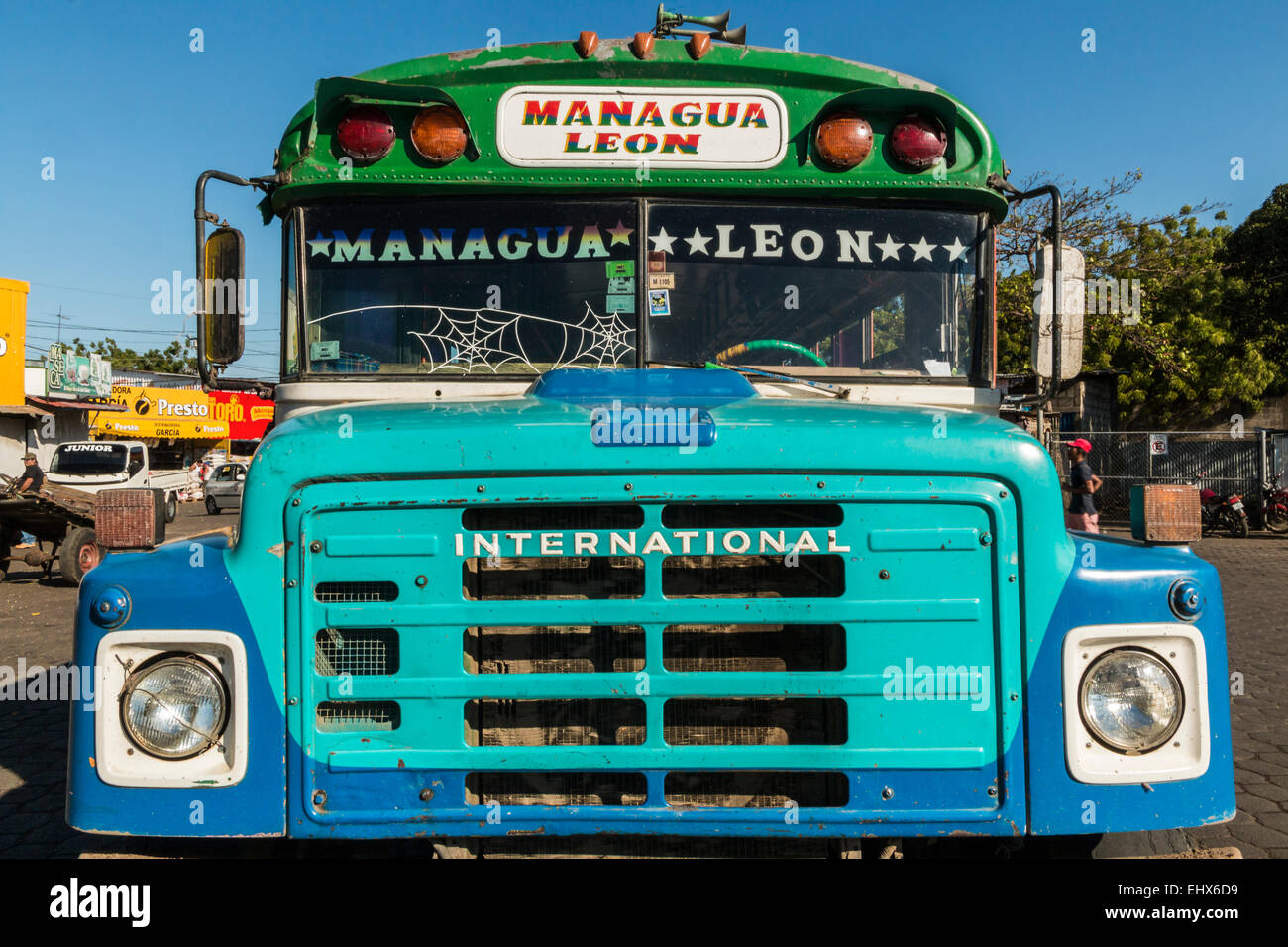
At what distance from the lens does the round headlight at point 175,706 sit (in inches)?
95.0

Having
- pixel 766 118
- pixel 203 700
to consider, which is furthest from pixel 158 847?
Result: pixel 766 118

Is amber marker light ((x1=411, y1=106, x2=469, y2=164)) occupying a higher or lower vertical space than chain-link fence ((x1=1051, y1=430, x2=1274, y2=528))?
higher

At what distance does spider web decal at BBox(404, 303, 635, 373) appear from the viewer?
134 inches

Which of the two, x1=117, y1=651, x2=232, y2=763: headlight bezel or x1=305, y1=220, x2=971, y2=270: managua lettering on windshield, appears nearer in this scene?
x1=117, y1=651, x2=232, y2=763: headlight bezel

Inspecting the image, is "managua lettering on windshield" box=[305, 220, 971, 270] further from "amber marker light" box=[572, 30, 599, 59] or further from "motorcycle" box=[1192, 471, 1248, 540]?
"motorcycle" box=[1192, 471, 1248, 540]

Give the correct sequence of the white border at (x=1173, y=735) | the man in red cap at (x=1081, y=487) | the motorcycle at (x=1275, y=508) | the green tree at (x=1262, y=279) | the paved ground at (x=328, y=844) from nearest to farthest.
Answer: the white border at (x=1173, y=735), the paved ground at (x=328, y=844), the man in red cap at (x=1081, y=487), the motorcycle at (x=1275, y=508), the green tree at (x=1262, y=279)

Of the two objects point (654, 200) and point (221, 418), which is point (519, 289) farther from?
point (221, 418)

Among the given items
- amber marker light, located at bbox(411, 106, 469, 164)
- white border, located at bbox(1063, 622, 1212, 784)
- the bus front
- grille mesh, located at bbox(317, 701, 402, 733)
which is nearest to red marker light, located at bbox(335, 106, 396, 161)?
amber marker light, located at bbox(411, 106, 469, 164)

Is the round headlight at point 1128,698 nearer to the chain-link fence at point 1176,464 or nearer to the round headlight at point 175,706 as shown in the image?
the round headlight at point 175,706

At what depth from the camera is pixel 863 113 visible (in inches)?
138

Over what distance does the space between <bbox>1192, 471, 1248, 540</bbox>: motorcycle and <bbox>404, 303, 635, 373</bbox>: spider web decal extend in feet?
62.1

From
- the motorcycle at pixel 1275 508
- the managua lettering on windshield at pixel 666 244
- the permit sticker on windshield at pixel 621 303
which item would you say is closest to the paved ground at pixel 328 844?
the permit sticker on windshield at pixel 621 303

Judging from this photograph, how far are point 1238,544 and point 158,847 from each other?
19.3 meters

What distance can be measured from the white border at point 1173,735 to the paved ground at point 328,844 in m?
0.41
